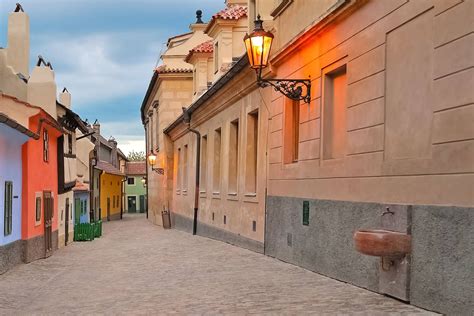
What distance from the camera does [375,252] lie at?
6848 millimetres

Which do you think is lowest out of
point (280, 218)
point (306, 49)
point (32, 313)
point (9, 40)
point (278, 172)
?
point (32, 313)

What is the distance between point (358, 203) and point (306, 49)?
3.53 metres

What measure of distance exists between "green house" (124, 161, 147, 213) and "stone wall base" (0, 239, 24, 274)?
2437 inches

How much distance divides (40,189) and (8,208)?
3.09m

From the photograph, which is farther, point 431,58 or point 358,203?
point 358,203

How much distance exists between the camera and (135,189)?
2985 inches

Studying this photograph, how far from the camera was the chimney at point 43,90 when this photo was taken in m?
18.6

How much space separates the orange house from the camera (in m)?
13.8

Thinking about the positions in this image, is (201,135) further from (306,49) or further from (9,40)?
(306,49)

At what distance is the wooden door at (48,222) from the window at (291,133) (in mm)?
7167

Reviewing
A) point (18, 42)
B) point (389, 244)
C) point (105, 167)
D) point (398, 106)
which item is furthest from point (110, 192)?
point (389, 244)

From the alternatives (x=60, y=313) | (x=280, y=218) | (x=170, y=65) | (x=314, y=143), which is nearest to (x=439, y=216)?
(x=314, y=143)

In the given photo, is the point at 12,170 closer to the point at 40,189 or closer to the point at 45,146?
the point at 40,189

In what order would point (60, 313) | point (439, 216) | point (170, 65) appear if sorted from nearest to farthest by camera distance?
point (439, 216)
point (60, 313)
point (170, 65)
